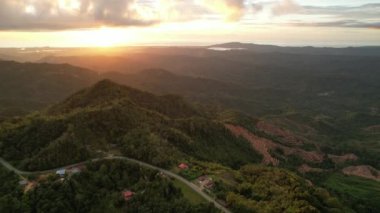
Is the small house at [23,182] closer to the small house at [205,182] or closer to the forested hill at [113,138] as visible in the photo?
the forested hill at [113,138]

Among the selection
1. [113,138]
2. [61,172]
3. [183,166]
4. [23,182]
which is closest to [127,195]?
[61,172]

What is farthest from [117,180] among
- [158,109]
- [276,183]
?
[158,109]

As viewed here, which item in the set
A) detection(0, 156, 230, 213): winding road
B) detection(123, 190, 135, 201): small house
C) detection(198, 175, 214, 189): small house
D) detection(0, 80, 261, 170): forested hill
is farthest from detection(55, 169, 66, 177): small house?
detection(198, 175, 214, 189): small house

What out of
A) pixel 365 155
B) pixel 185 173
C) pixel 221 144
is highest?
pixel 185 173

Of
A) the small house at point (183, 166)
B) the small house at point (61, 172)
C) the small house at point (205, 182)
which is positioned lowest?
the small house at point (205, 182)

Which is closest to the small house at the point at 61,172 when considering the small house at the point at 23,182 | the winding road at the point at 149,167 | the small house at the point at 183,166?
the winding road at the point at 149,167

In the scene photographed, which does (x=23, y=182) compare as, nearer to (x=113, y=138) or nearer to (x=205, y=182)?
(x=113, y=138)

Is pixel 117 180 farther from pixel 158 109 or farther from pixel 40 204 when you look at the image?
pixel 158 109

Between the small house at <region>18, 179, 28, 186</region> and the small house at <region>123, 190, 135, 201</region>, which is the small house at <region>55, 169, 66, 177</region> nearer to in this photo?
the small house at <region>18, 179, 28, 186</region>

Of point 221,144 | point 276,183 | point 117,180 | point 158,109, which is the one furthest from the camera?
point 158,109
